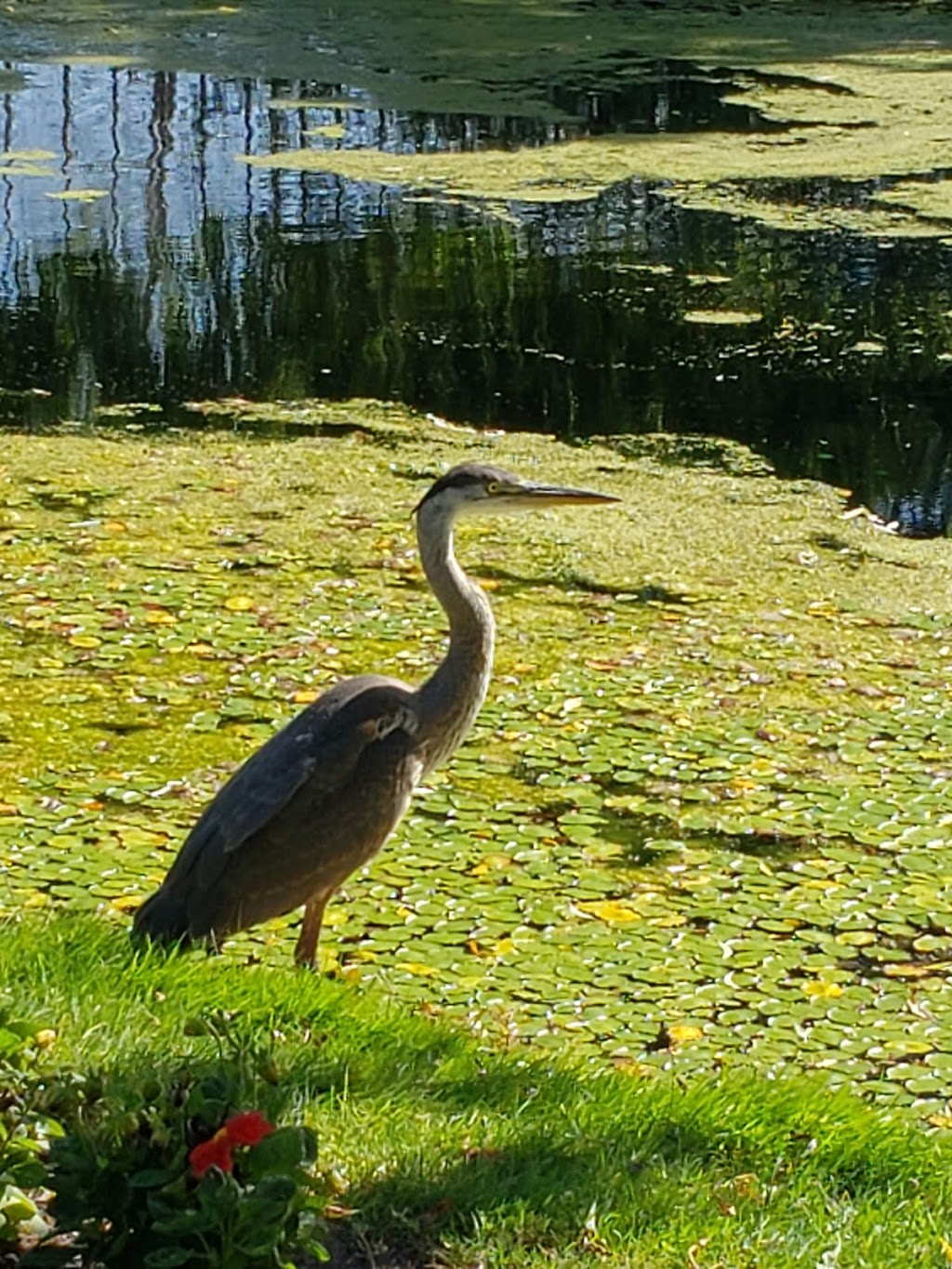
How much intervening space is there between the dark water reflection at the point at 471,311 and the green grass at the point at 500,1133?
17.2 ft

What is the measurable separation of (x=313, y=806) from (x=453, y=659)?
0.53 m

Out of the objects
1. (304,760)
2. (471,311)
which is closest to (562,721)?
(304,760)

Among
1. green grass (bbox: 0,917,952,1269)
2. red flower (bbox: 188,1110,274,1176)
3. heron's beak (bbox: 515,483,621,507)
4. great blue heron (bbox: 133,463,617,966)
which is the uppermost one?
heron's beak (bbox: 515,483,621,507)

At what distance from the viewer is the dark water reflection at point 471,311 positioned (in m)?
9.90

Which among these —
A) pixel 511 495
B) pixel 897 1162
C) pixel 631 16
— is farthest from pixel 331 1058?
pixel 631 16

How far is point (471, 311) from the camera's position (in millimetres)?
11469

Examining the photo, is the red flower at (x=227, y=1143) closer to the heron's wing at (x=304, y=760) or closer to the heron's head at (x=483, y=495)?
the heron's wing at (x=304, y=760)

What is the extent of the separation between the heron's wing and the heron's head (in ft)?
1.85

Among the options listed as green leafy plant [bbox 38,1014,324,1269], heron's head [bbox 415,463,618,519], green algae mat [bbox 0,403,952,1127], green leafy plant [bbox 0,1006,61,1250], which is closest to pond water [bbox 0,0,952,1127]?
green algae mat [bbox 0,403,952,1127]

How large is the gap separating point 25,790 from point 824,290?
7434 millimetres

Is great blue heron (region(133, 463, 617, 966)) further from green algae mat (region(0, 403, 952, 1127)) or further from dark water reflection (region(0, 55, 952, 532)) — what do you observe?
dark water reflection (region(0, 55, 952, 532))

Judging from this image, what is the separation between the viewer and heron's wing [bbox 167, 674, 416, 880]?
4348mm

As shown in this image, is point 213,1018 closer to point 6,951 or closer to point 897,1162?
point 6,951

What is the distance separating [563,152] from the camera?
15.0 meters
